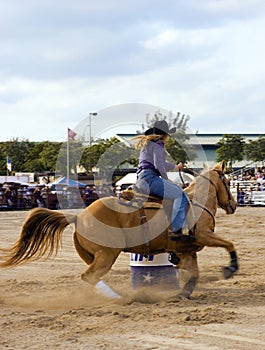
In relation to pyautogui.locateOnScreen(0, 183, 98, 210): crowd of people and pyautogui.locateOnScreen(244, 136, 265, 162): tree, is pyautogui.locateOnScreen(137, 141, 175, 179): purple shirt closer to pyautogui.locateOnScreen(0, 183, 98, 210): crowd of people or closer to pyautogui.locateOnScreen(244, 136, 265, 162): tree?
pyautogui.locateOnScreen(0, 183, 98, 210): crowd of people

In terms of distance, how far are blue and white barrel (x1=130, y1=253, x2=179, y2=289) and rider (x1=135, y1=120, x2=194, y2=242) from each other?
68 cm

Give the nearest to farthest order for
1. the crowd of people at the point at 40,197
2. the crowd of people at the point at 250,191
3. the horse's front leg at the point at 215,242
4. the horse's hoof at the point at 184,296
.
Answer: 1. the horse's hoof at the point at 184,296
2. the horse's front leg at the point at 215,242
3. the crowd of people at the point at 250,191
4. the crowd of people at the point at 40,197

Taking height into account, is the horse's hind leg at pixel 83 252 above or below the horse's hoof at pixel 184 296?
above

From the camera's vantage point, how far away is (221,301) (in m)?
7.55

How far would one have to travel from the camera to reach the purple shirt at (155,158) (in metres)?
7.91

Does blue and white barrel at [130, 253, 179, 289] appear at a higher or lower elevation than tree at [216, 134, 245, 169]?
lower

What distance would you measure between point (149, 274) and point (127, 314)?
5.57ft

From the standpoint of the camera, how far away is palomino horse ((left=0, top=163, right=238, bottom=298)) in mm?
7664

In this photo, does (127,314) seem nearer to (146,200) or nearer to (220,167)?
(146,200)

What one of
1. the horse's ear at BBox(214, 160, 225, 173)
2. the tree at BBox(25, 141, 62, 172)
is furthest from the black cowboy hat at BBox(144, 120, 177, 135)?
the tree at BBox(25, 141, 62, 172)

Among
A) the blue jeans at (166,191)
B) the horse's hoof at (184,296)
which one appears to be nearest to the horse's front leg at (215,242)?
the blue jeans at (166,191)

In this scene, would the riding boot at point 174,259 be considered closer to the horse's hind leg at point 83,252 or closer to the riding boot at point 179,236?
the riding boot at point 179,236

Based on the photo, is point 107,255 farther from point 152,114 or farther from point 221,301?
point 152,114

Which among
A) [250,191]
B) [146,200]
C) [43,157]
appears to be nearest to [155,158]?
[146,200]
